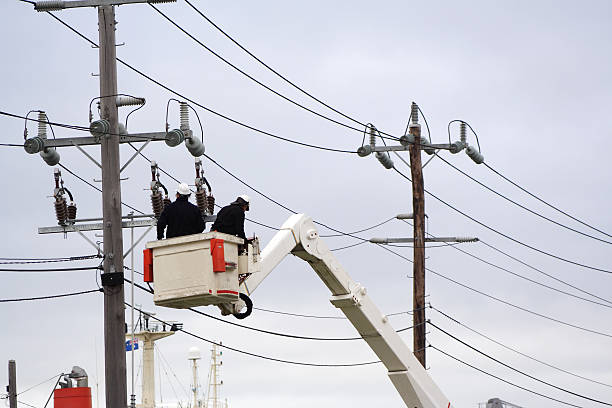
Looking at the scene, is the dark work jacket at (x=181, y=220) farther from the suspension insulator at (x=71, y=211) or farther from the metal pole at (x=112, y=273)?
the suspension insulator at (x=71, y=211)

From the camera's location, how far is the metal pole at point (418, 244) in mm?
32781

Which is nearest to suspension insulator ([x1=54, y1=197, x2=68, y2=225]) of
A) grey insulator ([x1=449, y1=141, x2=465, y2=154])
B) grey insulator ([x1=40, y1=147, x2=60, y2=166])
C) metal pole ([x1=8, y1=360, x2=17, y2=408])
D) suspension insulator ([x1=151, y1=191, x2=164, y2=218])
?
suspension insulator ([x1=151, y1=191, x2=164, y2=218])

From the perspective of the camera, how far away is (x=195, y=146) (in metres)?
22.8

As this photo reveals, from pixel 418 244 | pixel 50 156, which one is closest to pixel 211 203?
pixel 50 156

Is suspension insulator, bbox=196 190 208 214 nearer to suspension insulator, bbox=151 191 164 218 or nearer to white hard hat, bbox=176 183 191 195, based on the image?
suspension insulator, bbox=151 191 164 218

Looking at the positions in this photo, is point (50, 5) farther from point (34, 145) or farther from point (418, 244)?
point (418, 244)

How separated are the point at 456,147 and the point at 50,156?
588 inches

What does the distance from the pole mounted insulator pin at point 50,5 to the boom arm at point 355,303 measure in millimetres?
5293

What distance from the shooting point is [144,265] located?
19609mm

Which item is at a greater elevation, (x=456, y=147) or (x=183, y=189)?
(x=456, y=147)

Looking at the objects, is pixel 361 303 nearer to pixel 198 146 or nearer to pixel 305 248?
pixel 305 248

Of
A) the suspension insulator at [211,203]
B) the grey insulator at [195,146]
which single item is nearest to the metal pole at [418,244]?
the suspension insulator at [211,203]

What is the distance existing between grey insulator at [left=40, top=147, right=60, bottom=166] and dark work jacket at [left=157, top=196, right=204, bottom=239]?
3.61 meters

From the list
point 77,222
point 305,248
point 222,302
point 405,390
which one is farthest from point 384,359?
point 222,302
